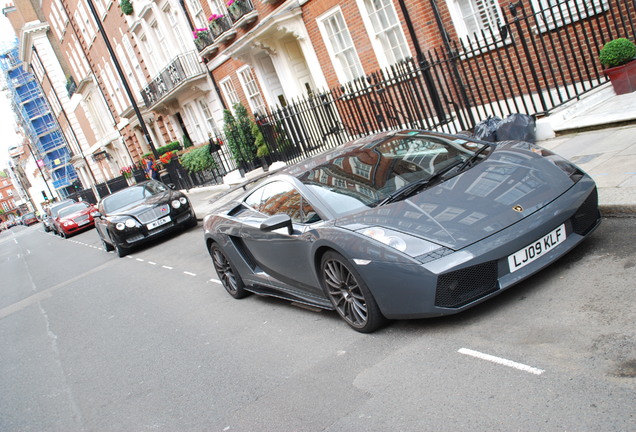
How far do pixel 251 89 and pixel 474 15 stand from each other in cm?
1178

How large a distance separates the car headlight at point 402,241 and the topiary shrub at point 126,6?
1125 inches

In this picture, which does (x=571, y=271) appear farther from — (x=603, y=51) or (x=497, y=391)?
(x=603, y=51)

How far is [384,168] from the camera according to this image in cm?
529

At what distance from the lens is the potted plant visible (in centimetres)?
860

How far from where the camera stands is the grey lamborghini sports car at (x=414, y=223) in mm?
4133

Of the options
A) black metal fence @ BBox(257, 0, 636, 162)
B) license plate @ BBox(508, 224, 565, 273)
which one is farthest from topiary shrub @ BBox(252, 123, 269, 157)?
license plate @ BBox(508, 224, 565, 273)

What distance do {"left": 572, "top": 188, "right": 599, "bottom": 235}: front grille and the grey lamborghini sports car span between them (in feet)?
0.05

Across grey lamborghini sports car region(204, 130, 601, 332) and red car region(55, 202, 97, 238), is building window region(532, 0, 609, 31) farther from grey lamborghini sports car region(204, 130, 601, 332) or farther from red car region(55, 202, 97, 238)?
red car region(55, 202, 97, 238)

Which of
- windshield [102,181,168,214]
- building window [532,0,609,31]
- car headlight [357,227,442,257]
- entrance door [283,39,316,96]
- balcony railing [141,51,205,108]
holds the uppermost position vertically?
balcony railing [141,51,205,108]

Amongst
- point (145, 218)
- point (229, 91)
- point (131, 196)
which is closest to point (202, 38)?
point (229, 91)

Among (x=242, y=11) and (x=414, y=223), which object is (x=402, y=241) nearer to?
(x=414, y=223)

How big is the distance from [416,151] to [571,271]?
1.73 meters

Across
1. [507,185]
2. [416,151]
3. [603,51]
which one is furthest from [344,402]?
[603,51]

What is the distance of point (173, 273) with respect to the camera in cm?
1079
